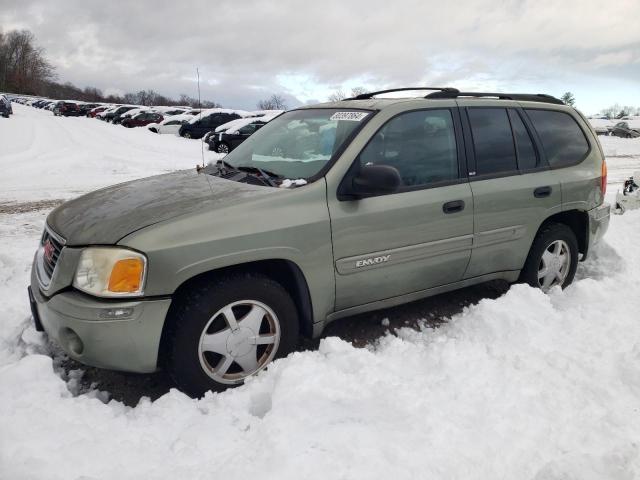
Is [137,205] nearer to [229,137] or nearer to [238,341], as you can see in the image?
[238,341]

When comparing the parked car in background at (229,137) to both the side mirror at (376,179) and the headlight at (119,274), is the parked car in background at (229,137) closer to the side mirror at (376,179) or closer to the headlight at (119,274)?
the side mirror at (376,179)

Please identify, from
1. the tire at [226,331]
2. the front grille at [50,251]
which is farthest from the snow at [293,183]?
the front grille at [50,251]

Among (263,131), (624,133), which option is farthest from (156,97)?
(263,131)

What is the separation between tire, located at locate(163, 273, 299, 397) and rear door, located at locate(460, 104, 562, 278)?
158cm

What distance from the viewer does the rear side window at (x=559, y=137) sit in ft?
13.6

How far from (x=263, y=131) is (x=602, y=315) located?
9.39 feet

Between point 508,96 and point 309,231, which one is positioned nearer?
point 309,231

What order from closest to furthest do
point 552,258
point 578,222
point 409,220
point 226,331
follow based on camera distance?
point 226,331, point 409,220, point 552,258, point 578,222

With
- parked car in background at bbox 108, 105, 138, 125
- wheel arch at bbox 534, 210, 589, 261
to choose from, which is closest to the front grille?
wheel arch at bbox 534, 210, 589, 261

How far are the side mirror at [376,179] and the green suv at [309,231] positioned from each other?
0.03ft

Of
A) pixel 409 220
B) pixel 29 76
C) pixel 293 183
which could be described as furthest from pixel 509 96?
pixel 29 76

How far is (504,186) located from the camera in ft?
12.3

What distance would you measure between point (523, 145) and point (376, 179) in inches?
67.2

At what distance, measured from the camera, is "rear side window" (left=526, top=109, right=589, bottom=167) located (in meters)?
4.15
